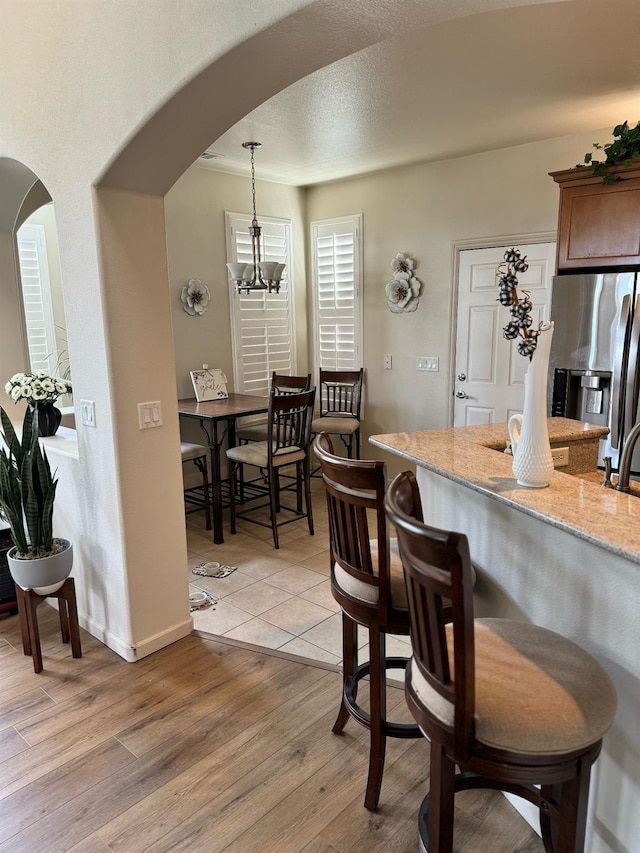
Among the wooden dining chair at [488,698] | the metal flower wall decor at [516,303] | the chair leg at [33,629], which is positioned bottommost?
the chair leg at [33,629]

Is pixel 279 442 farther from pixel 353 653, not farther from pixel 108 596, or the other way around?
pixel 353 653

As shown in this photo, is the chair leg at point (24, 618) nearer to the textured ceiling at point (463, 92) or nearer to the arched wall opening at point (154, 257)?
the arched wall opening at point (154, 257)

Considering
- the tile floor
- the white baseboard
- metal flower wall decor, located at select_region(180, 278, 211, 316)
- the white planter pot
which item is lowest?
the tile floor

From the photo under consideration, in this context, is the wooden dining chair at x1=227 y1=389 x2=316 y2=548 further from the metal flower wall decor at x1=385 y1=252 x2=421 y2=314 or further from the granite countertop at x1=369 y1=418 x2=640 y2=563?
the granite countertop at x1=369 y1=418 x2=640 y2=563

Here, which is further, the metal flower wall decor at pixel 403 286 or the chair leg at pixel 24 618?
the metal flower wall decor at pixel 403 286

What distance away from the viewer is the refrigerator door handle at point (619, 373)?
3071mm

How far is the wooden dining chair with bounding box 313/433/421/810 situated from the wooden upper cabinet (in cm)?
225

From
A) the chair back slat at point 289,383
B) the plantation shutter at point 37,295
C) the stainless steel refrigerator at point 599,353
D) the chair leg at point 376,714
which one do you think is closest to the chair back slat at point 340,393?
the chair back slat at point 289,383

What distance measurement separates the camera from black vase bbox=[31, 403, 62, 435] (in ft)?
10.4

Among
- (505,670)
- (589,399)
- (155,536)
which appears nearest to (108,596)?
(155,536)

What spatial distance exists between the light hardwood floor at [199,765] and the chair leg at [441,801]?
461 mm

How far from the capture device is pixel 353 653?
2.10 meters

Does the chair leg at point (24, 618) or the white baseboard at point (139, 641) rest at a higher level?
the chair leg at point (24, 618)

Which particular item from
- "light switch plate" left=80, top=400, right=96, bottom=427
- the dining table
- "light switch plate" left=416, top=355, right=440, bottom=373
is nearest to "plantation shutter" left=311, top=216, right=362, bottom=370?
"light switch plate" left=416, top=355, right=440, bottom=373
